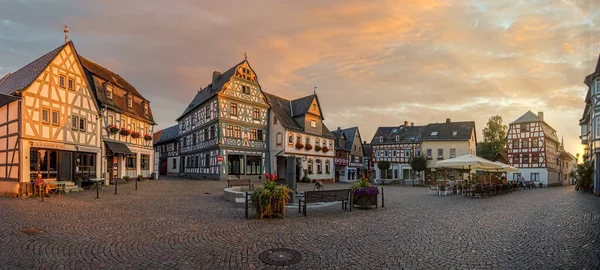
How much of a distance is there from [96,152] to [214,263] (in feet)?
68.1

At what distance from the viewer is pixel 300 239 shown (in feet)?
26.4

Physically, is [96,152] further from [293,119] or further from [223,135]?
[293,119]

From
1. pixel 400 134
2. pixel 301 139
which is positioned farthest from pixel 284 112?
pixel 400 134

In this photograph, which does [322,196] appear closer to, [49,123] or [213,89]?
[49,123]

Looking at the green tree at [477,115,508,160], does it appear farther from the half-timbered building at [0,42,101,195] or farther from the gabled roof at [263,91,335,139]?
the half-timbered building at [0,42,101,195]

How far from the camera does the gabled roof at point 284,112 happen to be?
36.8 metres

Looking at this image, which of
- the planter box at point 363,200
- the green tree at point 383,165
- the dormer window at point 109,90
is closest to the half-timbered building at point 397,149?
the green tree at point 383,165

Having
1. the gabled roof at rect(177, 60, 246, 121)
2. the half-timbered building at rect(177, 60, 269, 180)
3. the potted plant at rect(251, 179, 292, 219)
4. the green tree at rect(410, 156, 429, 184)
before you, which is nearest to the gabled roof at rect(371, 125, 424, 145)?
the green tree at rect(410, 156, 429, 184)

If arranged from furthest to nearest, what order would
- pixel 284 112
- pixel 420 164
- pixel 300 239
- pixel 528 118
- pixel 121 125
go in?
pixel 528 118
pixel 420 164
pixel 284 112
pixel 121 125
pixel 300 239

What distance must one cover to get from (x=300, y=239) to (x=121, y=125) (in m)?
23.9

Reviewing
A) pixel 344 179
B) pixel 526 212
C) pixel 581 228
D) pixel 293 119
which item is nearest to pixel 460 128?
pixel 344 179

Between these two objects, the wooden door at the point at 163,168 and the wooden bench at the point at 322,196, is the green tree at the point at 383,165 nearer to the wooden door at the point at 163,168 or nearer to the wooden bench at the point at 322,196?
the wooden door at the point at 163,168

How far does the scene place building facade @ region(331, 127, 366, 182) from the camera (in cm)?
5125

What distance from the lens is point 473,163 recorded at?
2055 centimetres
